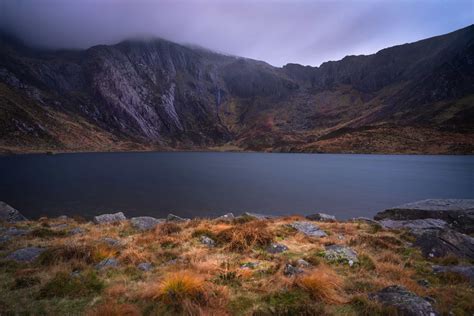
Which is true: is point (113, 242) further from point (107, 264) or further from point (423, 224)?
point (423, 224)

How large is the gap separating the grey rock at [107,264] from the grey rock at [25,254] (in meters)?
3.17

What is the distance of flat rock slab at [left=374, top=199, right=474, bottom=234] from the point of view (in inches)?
842

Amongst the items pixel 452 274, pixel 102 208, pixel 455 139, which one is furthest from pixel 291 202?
pixel 455 139

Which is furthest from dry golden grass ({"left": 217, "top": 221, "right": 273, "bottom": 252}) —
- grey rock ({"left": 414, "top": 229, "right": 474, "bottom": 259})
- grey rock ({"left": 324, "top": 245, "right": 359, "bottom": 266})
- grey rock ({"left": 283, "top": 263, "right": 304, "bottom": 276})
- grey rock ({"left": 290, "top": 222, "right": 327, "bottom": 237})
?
grey rock ({"left": 414, "top": 229, "right": 474, "bottom": 259})

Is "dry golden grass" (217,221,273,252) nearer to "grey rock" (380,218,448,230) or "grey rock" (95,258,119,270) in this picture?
"grey rock" (95,258,119,270)

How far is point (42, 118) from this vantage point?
609ft

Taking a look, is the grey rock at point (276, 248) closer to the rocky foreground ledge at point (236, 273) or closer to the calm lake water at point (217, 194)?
the rocky foreground ledge at point (236, 273)

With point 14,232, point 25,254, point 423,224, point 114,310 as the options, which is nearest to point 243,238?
point 114,310

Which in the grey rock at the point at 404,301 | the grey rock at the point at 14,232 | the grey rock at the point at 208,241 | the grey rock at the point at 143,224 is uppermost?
the grey rock at the point at 404,301

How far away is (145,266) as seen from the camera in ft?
35.1

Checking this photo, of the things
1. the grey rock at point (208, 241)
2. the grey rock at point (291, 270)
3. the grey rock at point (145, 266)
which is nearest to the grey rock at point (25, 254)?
the grey rock at point (145, 266)

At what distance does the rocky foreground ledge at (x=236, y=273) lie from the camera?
24.0 ft

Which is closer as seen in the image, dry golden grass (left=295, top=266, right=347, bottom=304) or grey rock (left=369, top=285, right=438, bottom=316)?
grey rock (left=369, top=285, right=438, bottom=316)

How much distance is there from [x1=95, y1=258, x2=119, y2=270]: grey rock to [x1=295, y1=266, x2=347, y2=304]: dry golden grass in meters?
7.03
